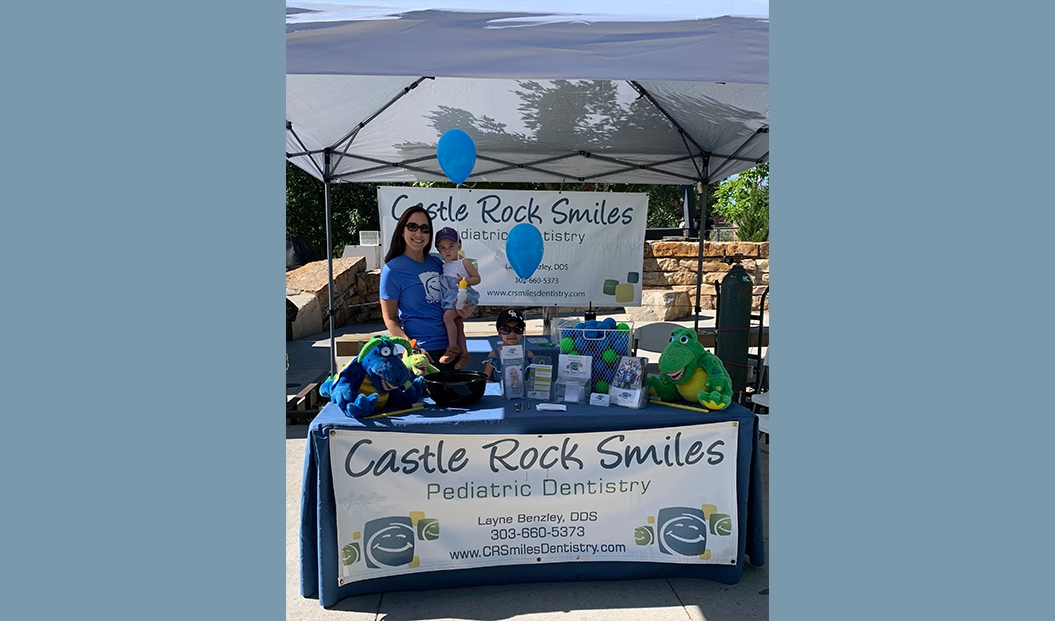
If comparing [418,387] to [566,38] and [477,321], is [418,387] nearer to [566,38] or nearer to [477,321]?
[566,38]

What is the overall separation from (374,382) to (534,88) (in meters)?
2.71

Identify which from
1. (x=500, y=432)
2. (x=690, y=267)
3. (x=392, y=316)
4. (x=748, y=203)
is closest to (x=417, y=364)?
(x=500, y=432)

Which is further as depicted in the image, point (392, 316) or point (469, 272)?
point (469, 272)

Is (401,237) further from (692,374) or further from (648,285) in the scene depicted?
(648,285)

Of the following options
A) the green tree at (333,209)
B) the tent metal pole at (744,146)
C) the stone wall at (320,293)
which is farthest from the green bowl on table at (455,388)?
the green tree at (333,209)

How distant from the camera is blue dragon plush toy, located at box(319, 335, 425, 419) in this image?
7.32 ft

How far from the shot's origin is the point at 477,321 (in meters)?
9.84

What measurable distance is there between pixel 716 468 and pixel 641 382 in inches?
17.2

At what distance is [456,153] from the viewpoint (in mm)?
3826

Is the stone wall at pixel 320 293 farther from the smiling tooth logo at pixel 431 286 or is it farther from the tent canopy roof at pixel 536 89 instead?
the smiling tooth logo at pixel 431 286

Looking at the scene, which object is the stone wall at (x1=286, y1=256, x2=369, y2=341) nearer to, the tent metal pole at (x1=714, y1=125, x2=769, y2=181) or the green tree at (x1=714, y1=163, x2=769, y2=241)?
the tent metal pole at (x1=714, y1=125, x2=769, y2=181)

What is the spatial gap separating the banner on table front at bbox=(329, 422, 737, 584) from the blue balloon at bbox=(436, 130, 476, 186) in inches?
82.0

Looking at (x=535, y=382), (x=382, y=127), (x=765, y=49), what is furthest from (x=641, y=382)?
(x=382, y=127)

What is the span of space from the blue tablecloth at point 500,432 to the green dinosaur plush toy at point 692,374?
0.22 ft
